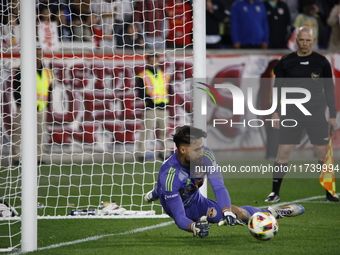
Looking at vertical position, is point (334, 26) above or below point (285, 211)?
above

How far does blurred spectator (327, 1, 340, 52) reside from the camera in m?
15.9

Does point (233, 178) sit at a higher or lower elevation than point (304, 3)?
lower

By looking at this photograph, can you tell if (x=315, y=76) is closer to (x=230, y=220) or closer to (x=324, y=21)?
(x=230, y=220)

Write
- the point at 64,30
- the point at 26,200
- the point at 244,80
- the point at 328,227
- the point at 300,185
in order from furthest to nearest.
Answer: the point at 244,80 → the point at 64,30 → the point at 300,185 → the point at 328,227 → the point at 26,200

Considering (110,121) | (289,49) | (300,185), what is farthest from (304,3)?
(300,185)

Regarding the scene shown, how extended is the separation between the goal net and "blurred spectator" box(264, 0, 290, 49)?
264 cm

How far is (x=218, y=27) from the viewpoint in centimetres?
1545

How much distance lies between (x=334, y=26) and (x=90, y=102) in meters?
6.58

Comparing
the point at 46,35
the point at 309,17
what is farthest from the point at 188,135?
A: the point at 309,17

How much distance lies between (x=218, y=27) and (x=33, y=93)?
10547 mm

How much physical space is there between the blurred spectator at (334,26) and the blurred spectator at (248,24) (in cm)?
182

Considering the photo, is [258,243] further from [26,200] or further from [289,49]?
[289,49]

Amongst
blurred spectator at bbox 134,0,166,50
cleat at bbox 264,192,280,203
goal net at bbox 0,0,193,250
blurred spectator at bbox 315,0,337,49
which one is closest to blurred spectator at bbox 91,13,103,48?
goal net at bbox 0,0,193,250

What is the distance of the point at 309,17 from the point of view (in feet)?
52.3
